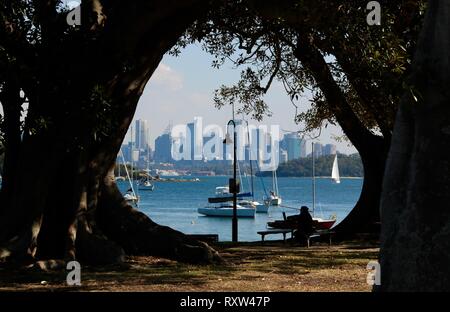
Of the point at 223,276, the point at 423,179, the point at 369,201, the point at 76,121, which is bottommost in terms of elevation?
the point at 223,276

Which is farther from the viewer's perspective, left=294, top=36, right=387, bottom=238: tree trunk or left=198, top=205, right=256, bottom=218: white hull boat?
left=198, top=205, right=256, bottom=218: white hull boat

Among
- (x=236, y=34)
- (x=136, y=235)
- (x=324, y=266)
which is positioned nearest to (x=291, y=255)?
(x=324, y=266)

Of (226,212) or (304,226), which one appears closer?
(304,226)

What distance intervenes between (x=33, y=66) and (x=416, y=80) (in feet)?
24.1

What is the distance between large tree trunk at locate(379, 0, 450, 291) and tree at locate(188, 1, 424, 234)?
281 centimetres

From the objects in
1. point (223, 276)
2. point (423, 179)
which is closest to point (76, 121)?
point (223, 276)

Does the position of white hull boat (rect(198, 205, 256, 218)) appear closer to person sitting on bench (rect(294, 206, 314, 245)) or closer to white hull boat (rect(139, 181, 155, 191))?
white hull boat (rect(139, 181, 155, 191))

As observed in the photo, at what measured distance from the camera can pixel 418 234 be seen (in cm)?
791

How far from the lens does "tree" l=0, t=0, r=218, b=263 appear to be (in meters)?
13.4

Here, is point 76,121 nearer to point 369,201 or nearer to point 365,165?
point 365,165

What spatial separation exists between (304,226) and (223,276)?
348 inches

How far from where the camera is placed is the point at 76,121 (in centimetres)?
1348

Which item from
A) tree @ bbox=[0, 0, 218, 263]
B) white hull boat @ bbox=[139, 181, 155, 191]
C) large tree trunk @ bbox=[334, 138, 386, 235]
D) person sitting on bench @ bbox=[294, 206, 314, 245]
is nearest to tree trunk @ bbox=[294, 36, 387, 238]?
large tree trunk @ bbox=[334, 138, 386, 235]

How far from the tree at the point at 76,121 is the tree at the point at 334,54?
281 cm
